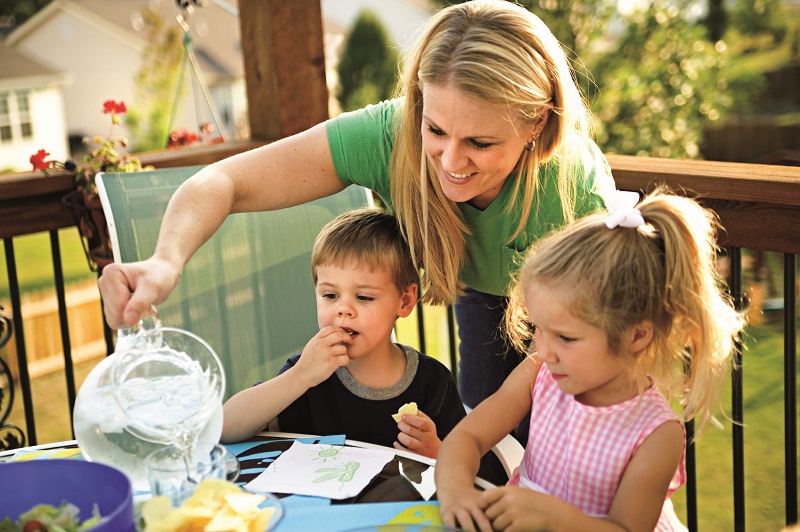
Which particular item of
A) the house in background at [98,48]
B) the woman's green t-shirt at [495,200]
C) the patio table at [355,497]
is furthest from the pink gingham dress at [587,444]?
the house in background at [98,48]

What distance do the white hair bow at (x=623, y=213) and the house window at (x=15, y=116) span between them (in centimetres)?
2000

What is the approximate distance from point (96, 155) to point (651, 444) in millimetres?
1726

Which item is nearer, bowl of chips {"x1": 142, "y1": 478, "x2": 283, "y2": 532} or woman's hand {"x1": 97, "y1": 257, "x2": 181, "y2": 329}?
bowl of chips {"x1": 142, "y1": 478, "x2": 283, "y2": 532}

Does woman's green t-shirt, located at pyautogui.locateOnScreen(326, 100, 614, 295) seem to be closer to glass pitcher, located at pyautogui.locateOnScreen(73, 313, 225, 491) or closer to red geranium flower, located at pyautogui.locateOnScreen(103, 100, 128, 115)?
glass pitcher, located at pyautogui.locateOnScreen(73, 313, 225, 491)

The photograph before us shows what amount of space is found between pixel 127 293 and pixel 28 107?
20.3m

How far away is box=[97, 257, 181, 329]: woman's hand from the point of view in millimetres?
1284

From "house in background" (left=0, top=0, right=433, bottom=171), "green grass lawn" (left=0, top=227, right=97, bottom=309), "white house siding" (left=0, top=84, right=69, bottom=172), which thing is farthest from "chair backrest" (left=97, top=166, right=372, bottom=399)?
"house in background" (left=0, top=0, right=433, bottom=171)

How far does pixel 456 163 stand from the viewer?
1.59m

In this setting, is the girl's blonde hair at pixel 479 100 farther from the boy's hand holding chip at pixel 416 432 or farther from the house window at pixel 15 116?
the house window at pixel 15 116

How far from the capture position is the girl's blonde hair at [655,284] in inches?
51.1

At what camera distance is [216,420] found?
1.20 metres

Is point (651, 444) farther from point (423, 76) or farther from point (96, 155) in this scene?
point (96, 155)

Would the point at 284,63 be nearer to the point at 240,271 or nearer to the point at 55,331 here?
the point at 240,271

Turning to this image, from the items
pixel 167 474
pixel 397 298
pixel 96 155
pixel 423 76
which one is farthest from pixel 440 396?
pixel 96 155
